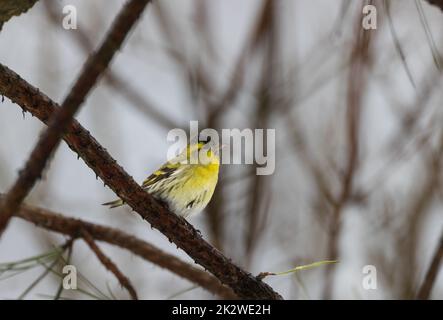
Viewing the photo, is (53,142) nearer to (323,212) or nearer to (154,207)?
(154,207)

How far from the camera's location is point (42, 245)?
3.37 m

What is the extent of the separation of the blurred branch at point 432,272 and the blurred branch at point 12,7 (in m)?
0.95

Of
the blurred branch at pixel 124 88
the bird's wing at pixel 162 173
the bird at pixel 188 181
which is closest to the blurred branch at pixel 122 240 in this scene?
the bird at pixel 188 181

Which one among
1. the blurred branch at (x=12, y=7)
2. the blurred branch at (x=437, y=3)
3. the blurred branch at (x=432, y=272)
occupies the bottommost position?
the blurred branch at (x=432, y=272)

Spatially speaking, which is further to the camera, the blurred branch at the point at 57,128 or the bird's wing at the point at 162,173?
the bird's wing at the point at 162,173

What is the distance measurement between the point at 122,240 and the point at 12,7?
2.84 ft

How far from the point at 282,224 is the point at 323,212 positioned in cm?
27

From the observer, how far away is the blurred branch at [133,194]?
1.18m

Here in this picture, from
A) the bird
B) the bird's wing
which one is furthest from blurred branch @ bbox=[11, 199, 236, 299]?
the bird's wing

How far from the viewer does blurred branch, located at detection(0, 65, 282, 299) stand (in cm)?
118

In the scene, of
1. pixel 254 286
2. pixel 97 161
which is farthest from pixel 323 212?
pixel 97 161
